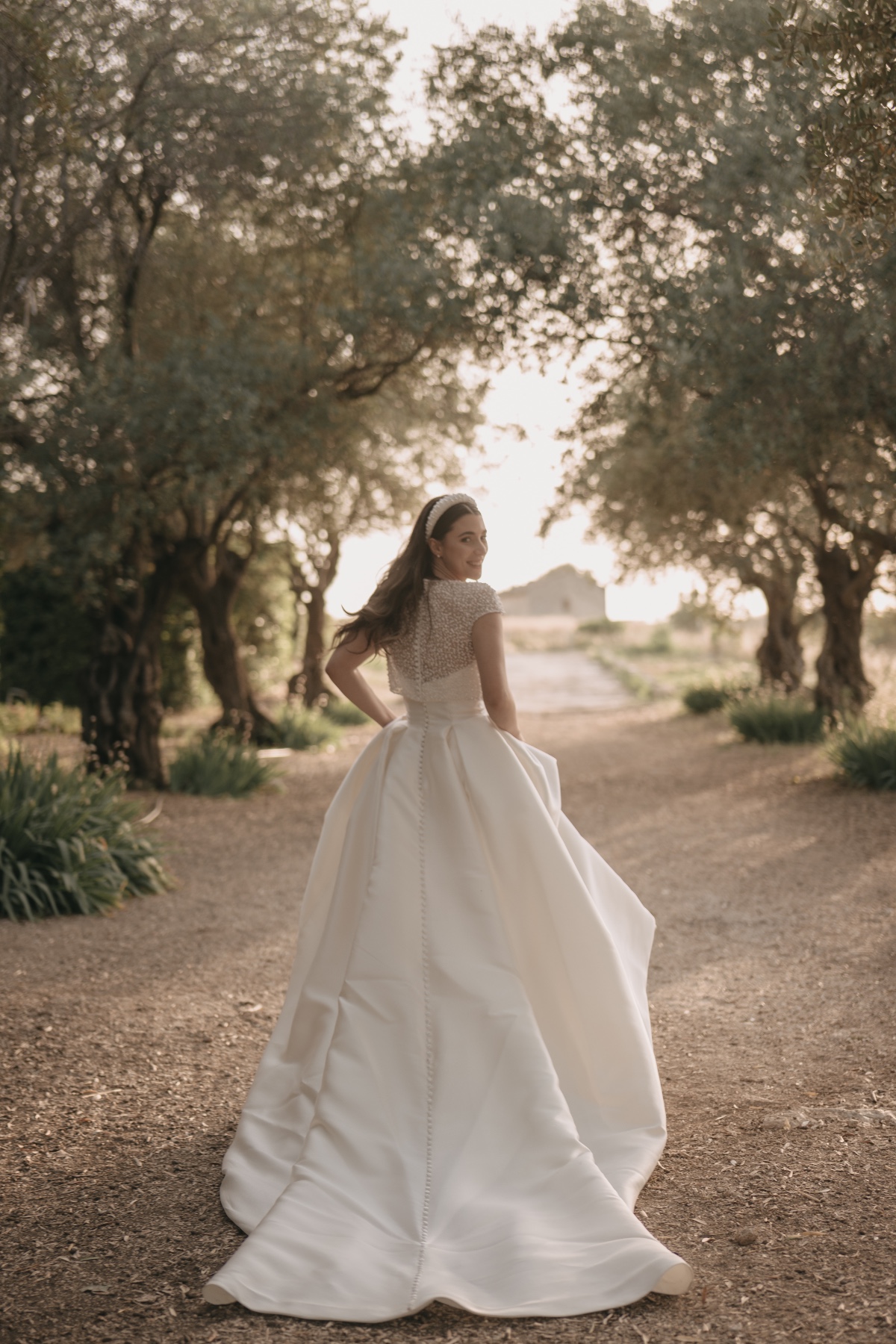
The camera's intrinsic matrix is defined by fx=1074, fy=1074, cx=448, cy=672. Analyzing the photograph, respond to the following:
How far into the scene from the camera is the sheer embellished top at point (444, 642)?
11.2ft

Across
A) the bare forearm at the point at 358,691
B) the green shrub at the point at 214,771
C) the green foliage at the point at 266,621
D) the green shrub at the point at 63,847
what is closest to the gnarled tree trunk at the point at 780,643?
the green foliage at the point at 266,621

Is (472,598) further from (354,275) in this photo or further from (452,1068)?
(354,275)

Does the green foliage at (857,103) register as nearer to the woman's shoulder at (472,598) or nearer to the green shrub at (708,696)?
the woman's shoulder at (472,598)

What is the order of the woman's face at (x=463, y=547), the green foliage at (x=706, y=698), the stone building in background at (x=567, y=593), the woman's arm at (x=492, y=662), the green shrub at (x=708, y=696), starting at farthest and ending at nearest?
the green foliage at (x=706, y=698)
the green shrub at (x=708, y=696)
the stone building in background at (x=567, y=593)
the woman's face at (x=463, y=547)
the woman's arm at (x=492, y=662)

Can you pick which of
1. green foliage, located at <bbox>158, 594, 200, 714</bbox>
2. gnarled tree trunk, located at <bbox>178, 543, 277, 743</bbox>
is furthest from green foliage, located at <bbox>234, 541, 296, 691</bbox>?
gnarled tree trunk, located at <bbox>178, 543, 277, 743</bbox>

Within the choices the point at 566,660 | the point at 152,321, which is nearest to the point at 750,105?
the point at 152,321

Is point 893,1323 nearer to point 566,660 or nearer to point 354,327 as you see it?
point 354,327

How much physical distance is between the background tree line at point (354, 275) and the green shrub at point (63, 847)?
2.46 m

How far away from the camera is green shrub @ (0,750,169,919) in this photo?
21.6 feet

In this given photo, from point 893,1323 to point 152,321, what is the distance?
10.4 m

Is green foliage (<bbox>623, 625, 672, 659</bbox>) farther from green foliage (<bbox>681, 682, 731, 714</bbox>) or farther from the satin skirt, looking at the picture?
the satin skirt

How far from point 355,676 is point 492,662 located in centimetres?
58

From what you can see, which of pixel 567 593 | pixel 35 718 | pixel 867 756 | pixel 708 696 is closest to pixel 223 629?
pixel 35 718

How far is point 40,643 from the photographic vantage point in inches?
674
